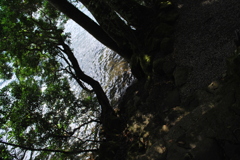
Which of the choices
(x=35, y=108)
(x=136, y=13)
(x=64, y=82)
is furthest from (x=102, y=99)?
(x=136, y=13)

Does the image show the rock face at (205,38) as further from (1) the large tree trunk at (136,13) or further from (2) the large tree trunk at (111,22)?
(2) the large tree trunk at (111,22)

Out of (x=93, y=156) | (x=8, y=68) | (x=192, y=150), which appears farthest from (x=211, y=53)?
(x=8, y=68)

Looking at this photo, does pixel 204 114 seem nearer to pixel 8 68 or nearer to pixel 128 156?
pixel 128 156

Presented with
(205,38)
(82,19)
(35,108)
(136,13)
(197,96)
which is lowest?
(197,96)

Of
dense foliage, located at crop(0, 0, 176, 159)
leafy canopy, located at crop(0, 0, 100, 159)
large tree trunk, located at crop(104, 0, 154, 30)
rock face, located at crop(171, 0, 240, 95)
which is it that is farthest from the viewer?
large tree trunk, located at crop(104, 0, 154, 30)

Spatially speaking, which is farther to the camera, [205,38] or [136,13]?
[136,13]

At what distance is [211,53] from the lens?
4.55 meters

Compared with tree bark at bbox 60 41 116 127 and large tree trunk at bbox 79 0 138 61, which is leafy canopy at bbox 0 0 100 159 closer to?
tree bark at bbox 60 41 116 127

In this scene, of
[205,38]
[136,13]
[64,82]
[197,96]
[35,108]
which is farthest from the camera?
[64,82]

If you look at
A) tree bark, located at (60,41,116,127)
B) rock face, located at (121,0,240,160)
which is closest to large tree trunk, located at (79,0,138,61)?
rock face, located at (121,0,240,160)

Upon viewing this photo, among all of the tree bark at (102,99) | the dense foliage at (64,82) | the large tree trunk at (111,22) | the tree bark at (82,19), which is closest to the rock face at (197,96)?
the dense foliage at (64,82)

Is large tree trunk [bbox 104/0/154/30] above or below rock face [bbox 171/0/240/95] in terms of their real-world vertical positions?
above

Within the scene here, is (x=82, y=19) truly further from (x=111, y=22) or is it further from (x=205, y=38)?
(x=205, y=38)

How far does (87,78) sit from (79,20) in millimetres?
2267
